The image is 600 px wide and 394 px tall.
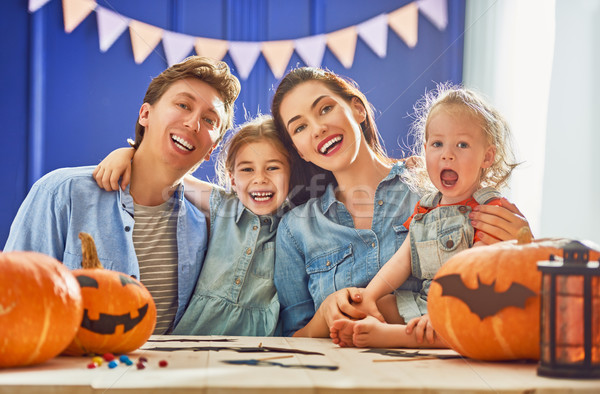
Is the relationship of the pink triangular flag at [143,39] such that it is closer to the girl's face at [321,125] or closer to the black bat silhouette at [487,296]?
the girl's face at [321,125]

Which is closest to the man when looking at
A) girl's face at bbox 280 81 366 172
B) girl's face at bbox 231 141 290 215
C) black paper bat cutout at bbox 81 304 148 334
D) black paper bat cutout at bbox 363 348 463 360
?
girl's face at bbox 231 141 290 215

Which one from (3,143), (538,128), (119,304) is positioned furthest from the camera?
(3,143)

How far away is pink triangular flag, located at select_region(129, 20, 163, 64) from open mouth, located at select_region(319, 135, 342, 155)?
86 cm

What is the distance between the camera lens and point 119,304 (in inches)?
34.7

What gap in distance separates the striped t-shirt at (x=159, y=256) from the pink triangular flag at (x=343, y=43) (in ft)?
2.90

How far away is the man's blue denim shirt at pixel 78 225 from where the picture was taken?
4.80ft

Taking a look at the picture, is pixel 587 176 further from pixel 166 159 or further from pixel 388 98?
pixel 166 159

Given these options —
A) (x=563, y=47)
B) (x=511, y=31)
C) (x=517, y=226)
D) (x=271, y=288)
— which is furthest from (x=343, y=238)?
(x=511, y=31)

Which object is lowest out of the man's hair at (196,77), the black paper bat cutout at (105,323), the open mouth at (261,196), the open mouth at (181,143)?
the black paper bat cutout at (105,323)

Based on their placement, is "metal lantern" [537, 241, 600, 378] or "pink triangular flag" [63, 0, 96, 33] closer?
"metal lantern" [537, 241, 600, 378]

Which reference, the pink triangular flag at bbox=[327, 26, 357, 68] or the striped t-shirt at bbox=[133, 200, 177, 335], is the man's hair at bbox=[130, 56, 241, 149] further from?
the pink triangular flag at bbox=[327, 26, 357, 68]

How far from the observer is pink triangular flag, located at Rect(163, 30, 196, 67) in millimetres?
2055

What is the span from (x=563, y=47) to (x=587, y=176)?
42 cm

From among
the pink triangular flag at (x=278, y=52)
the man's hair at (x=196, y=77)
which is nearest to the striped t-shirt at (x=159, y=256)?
the man's hair at (x=196, y=77)
